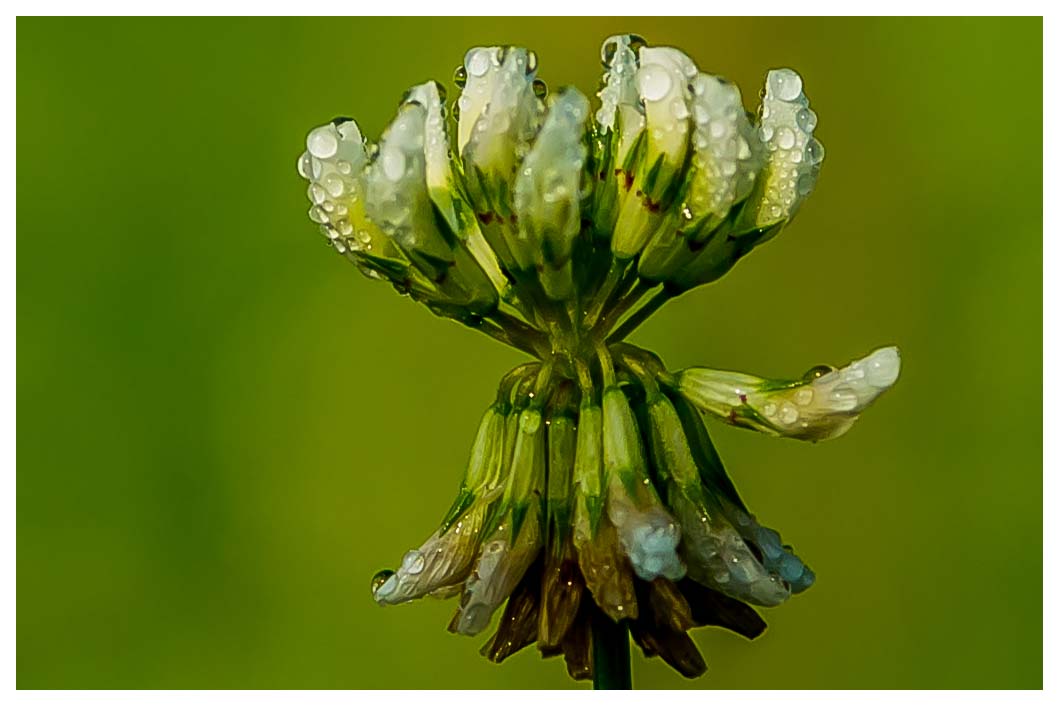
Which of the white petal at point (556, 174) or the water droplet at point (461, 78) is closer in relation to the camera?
the white petal at point (556, 174)

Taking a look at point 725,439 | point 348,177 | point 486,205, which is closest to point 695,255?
point 486,205

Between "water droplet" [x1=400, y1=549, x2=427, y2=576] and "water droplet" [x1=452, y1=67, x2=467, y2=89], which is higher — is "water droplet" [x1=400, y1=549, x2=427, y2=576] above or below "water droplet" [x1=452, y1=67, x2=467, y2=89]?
below

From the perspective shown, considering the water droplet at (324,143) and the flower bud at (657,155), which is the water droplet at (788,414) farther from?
the water droplet at (324,143)

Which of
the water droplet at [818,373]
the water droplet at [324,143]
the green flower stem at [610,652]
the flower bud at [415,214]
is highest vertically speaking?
the water droplet at [324,143]

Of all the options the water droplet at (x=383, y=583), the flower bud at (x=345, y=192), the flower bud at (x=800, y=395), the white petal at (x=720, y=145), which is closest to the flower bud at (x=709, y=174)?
the white petal at (x=720, y=145)

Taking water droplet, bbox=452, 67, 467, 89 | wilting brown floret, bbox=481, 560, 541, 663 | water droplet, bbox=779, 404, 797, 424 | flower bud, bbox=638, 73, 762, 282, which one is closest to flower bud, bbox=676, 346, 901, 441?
water droplet, bbox=779, 404, 797, 424

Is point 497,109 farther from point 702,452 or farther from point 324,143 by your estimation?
point 702,452

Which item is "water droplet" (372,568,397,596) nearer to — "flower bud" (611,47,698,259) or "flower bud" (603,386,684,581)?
"flower bud" (603,386,684,581)
